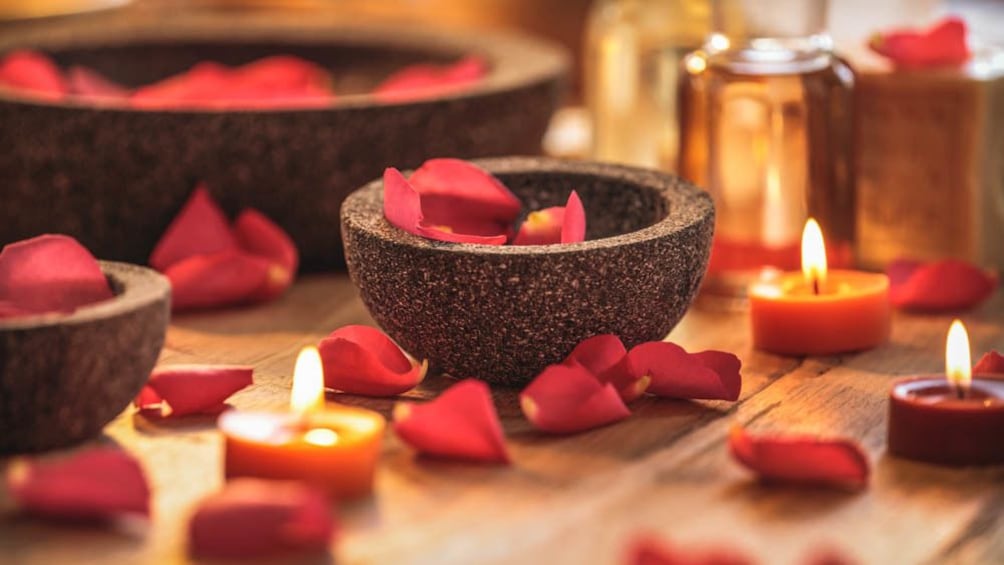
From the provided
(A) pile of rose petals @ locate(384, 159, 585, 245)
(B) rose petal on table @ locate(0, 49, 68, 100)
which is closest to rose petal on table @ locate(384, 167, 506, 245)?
(A) pile of rose petals @ locate(384, 159, 585, 245)

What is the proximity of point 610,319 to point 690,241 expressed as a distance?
0.21 feet

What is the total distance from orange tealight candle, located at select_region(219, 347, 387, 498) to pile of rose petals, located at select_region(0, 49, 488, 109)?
426 millimetres

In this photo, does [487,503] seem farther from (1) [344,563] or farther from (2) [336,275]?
(2) [336,275]

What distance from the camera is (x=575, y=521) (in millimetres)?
731

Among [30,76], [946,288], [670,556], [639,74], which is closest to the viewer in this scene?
[670,556]

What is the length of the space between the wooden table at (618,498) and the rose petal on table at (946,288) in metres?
0.16

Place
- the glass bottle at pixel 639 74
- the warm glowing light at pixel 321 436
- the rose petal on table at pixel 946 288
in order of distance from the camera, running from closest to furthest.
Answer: the warm glowing light at pixel 321 436 < the rose petal on table at pixel 946 288 < the glass bottle at pixel 639 74

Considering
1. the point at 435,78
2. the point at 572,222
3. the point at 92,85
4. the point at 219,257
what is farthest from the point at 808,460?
the point at 92,85

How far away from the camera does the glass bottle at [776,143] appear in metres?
1.14

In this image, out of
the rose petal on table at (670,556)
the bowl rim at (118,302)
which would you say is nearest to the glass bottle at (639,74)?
the bowl rim at (118,302)

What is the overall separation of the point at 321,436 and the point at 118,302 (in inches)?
4.8

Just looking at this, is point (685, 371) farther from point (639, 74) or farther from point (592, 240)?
point (639, 74)

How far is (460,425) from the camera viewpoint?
0.79 metres

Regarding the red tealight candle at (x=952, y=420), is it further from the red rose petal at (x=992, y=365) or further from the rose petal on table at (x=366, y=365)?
the rose petal on table at (x=366, y=365)
